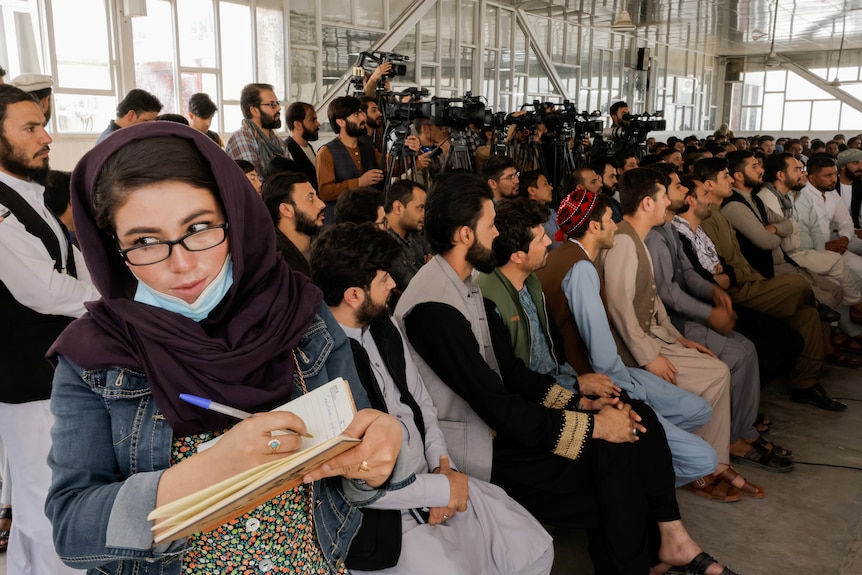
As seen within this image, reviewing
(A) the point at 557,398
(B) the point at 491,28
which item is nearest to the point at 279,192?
(A) the point at 557,398

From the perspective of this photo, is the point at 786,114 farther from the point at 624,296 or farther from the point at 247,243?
the point at 247,243

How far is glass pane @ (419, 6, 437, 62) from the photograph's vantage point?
346 inches

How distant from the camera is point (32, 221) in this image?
1.92 metres

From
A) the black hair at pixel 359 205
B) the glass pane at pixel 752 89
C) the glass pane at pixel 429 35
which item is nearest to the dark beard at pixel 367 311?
the black hair at pixel 359 205

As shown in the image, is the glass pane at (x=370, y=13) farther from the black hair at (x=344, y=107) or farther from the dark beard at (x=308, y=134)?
the black hair at (x=344, y=107)

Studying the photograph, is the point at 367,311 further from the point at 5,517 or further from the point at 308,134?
the point at 308,134

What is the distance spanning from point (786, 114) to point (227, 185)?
70.2ft

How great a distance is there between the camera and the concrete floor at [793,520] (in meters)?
2.29

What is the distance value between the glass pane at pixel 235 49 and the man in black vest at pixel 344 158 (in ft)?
9.16

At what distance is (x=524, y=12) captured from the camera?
10.8 meters

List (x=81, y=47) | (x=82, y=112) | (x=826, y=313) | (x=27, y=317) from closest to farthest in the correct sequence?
1. (x=27, y=317)
2. (x=826, y=313)
3. (x=81, y=47)
4. (x=82, y=112)

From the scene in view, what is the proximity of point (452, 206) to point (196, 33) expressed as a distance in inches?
190

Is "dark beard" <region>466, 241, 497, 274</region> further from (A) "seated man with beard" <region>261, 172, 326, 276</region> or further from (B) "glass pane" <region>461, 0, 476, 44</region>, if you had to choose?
(B) "glass pane" <region>461, 0, 476, 44</region>

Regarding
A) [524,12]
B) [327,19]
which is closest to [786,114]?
[524,12]
